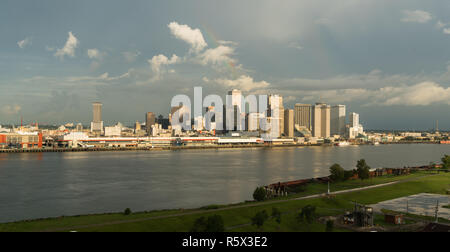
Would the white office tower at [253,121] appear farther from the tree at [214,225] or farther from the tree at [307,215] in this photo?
the tree at [214,225]

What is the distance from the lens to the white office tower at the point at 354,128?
523 ft

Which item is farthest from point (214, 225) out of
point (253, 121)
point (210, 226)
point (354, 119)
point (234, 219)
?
point (354, 119)

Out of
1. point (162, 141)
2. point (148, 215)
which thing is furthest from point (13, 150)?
point (148, 215)

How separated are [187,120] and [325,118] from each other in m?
63.1

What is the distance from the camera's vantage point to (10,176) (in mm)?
28953

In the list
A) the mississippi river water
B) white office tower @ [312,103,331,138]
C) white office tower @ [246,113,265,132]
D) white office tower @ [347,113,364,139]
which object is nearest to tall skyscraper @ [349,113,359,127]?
white office tower @ [347,113,364,139]

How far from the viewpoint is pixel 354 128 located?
535ft

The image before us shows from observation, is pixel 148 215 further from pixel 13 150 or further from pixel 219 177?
pixel 13 150

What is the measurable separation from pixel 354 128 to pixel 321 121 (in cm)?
1495

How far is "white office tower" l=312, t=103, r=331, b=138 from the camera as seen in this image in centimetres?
16762

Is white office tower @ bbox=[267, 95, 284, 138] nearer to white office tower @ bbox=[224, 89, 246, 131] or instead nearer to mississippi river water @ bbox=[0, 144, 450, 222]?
white office tower @ bbox=[224, 89, 246, 131]

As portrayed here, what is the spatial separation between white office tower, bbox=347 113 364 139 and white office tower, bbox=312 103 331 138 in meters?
10.2

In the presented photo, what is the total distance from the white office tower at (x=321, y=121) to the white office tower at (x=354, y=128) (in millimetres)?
10206
